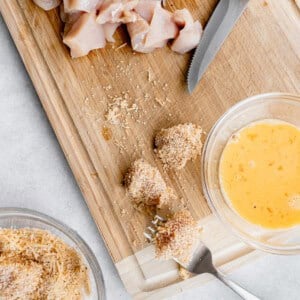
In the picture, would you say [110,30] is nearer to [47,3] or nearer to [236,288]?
[47,3]

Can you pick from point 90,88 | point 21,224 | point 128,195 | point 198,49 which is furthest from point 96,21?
point 21,224

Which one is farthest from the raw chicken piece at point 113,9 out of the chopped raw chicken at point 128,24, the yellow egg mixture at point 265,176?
the yellow egg mixture at point 265,176

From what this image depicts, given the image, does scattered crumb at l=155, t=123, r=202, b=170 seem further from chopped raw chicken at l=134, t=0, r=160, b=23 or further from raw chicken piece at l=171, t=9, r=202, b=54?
chopped raw chicken at l=134, t=0, r=160, b=23

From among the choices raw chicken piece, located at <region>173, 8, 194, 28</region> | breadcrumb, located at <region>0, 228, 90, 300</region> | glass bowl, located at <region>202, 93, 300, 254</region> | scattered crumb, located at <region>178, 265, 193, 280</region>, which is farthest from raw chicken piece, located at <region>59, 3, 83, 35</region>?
scattered crumb, located at <region>178, 265, 193, 280</region>

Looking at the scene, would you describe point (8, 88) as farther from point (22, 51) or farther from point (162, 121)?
point (162, 121)

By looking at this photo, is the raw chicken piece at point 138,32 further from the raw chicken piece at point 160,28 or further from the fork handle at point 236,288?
the fork handle at point 236,288

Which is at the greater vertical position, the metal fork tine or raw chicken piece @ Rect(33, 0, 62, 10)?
raw chicken piece @ Rect(33, 0, 62, 10)
